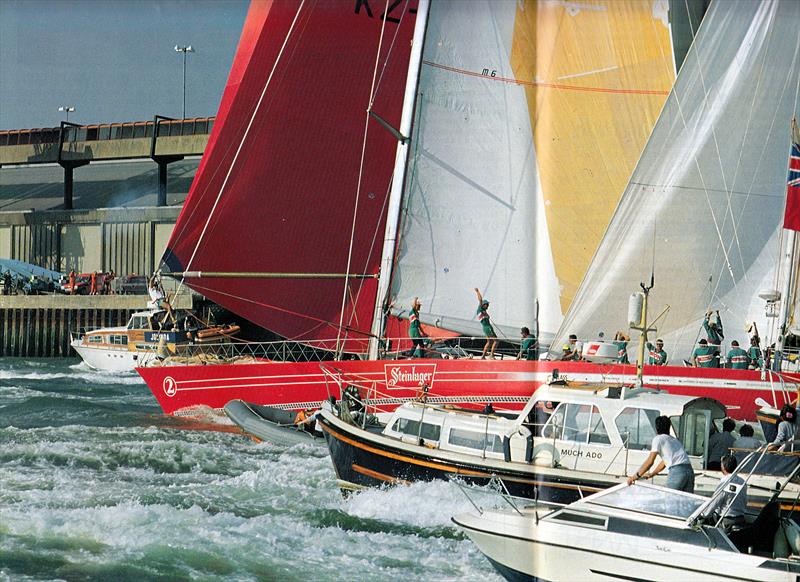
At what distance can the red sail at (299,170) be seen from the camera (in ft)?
77.8

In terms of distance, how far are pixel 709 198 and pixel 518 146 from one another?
3.97 meters

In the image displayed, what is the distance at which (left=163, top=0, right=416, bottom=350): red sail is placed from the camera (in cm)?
2372

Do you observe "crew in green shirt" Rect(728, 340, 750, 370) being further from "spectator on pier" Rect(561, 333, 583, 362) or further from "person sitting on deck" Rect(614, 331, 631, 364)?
"spectator on pier" Rect(561, 333, 583, 362)

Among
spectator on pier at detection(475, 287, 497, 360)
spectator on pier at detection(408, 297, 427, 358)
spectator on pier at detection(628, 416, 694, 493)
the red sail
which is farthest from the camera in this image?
the red sail

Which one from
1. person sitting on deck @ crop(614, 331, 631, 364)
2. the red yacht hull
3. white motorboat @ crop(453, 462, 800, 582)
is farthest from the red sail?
white motorboat @ crop(453, 462, 800, 582)

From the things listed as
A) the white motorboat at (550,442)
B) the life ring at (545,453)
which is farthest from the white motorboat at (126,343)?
the life ring at (545,453)

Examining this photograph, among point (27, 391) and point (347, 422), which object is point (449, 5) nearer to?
point (347, 422)

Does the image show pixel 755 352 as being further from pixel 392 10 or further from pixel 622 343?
pixel 392 10

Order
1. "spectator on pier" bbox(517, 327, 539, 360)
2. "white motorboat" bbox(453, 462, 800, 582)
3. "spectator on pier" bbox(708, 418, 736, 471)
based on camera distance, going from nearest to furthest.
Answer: "white motorboat" bbox(453, 462, 800, 582) → "spectator on pier" bbox(708, 418, 736, 471) → "spectator on pier" bbox(517, 327, 539, 360)

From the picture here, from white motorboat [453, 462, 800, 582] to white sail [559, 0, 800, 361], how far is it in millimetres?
8745

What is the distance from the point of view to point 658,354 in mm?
19281

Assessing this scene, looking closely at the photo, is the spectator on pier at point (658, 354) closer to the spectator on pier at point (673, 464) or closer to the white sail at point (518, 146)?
the white sail at point (518, 146)

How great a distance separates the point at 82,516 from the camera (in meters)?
14.9

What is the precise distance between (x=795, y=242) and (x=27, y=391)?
20377 mm
